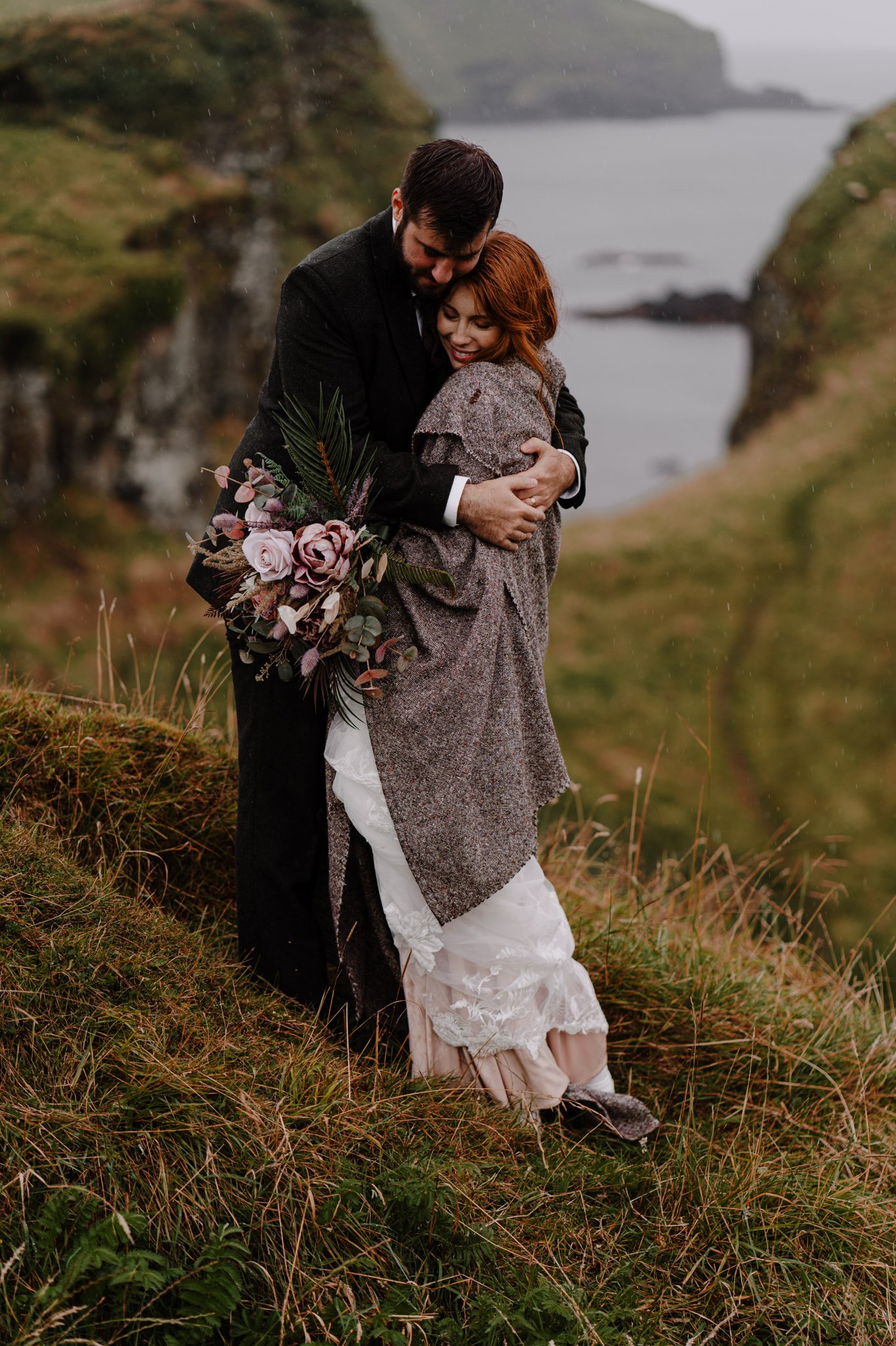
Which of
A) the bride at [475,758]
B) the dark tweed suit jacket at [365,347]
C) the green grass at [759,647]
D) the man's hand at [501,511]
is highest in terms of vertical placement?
the dark tweed suit jacket at [365,347]

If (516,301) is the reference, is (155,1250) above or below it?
below

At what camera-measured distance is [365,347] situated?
302 centimetres

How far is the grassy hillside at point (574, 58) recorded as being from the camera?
55.5 meters

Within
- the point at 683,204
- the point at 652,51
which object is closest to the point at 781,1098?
the point at 683,204

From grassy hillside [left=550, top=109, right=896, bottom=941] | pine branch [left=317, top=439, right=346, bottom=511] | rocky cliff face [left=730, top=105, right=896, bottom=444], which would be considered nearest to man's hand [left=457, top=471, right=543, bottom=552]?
pine branch [left=317, top=439, right=346, bottom=511]

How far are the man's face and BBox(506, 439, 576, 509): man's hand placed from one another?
1.65 ft

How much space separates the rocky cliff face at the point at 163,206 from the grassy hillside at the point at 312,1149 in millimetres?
27056

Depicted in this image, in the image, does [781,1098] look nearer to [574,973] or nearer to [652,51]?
[574,973]

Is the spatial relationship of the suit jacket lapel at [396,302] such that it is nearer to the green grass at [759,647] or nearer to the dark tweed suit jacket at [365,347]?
the dark tweed suit jacket at [365,347]

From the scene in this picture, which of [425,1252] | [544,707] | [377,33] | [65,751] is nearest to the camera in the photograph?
[425,1252]

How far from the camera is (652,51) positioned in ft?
200

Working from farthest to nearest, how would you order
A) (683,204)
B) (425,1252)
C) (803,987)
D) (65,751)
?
(683,204) < (803,987) < (65,751) < (425,1252)

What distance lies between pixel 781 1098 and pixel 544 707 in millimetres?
1794

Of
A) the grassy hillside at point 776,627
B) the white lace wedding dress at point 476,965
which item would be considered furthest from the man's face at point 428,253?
the grassy hillside at point 776,627
